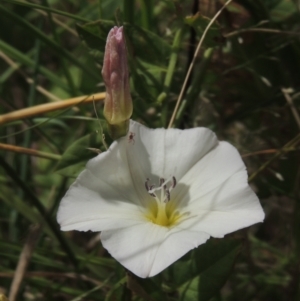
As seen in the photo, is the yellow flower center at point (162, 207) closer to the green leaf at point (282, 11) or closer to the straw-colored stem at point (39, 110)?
the straw-colored stem at point (39, 110)

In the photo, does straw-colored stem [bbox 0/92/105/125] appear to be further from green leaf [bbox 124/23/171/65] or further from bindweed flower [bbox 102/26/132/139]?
bindweed flower [bbox 102/26/132/139]

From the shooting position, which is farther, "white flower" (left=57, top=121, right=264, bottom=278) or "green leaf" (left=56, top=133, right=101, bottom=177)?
"green leaf" (left=56, top=133, right=101, bottom=177)

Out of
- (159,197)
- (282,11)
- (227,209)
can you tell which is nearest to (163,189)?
(159,197)

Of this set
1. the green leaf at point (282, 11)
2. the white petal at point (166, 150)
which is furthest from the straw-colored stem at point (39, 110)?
the green leaf at point (282, 11)

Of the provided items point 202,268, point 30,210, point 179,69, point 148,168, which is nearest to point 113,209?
point 148,168

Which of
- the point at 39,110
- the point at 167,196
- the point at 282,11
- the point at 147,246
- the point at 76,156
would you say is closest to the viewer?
the point at 147,246

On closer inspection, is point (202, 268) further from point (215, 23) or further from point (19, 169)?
point (19, 169)

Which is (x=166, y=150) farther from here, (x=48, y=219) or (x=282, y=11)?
(x=282, y=11)

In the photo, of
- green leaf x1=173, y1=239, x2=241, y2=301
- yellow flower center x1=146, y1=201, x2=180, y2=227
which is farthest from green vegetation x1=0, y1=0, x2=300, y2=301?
yellow flower center x1=146, y1=201, x2=180, y2=227
